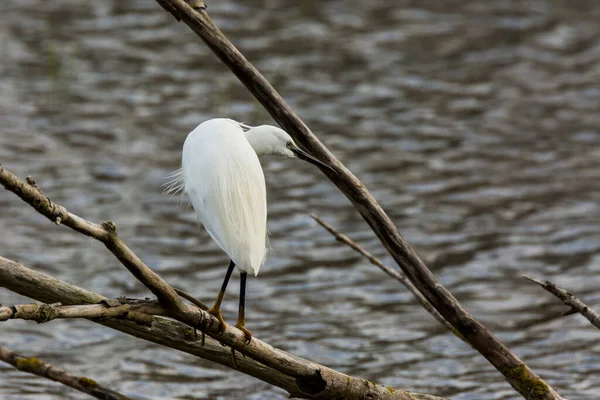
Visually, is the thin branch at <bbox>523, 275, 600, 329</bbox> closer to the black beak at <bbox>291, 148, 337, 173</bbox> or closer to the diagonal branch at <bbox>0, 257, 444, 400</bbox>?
the diagonal branch at <bbox>0, 257, 444, 400</bbox>

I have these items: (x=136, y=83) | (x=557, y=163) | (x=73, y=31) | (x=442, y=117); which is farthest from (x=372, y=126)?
(x=73, y=31)

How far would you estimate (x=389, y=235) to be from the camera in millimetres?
3996

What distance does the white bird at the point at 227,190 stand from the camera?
3.42 metres

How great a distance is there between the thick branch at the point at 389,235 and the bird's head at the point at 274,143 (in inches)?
1.1

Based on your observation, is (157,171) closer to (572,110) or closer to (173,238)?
(173,238)

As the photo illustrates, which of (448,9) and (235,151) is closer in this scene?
(235,151)

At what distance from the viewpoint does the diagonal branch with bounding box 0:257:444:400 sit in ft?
10.3

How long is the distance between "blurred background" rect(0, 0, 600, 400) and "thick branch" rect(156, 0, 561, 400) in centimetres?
165

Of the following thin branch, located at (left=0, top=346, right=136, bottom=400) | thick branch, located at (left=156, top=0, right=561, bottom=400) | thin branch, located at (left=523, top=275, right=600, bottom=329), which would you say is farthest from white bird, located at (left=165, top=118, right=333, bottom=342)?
thin branch, located at (left=523, top=275, right=600, bottom=329)

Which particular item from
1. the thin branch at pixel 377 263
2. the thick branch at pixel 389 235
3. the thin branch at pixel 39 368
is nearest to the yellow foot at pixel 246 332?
the thin branch at pixel 39 368

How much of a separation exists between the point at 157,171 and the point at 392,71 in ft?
10.3

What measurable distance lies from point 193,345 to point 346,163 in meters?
5.10

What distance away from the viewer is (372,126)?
30.4ft

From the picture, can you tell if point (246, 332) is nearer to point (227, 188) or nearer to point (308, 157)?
point (227, 188)
